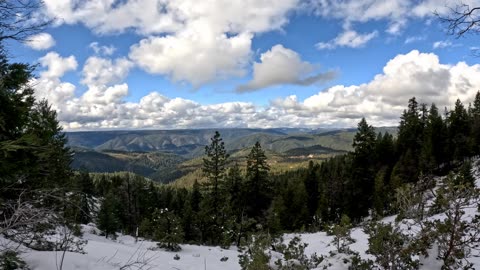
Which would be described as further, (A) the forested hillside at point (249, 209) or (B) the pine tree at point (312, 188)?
(B) the pine tree at point (312, 188)

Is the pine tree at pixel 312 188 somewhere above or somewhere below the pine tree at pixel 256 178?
below

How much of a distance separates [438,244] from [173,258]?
35.2 feet

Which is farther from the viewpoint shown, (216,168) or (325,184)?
(325,184)

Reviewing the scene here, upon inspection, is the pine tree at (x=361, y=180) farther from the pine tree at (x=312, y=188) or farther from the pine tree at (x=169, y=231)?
the pine tree at (x=169, y=231)

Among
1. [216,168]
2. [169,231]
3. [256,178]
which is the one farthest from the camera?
[256,178]

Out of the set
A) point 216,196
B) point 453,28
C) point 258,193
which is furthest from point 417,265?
point 258,193

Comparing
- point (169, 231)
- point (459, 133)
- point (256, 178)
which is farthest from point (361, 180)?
point (169, 231)

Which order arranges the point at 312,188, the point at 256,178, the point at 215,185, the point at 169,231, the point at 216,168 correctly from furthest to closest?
1. the point at 312,188
2. the point at 256,178
3. the point at 215,185
4. the point at 216,168
5. the point at 169,231

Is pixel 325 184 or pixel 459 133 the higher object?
pixel 459 133

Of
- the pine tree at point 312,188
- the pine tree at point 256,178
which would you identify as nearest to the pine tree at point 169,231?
the pine tree at point 256,178

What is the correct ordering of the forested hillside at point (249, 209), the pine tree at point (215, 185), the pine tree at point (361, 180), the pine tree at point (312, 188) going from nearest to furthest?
the forested hillside at point (249, 209) → the pine tree at point (215, 185) → the pine tree at point (361, 180) → the pine tree at point (312, 188)

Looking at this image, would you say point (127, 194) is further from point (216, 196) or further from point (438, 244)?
point (438, 244)

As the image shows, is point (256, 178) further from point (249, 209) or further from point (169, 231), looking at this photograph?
point (169, 231)

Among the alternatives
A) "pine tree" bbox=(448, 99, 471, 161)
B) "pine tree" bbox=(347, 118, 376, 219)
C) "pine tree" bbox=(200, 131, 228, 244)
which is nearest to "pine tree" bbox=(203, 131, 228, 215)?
"pine tree" bbox=(200, 131, 228, 244)
